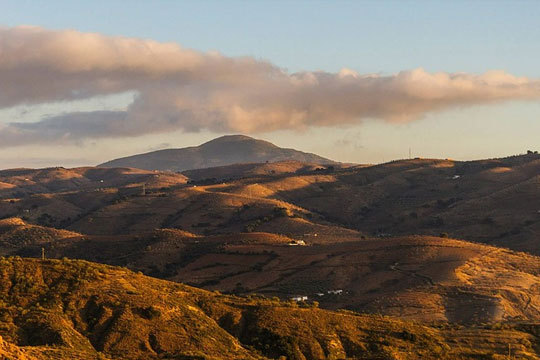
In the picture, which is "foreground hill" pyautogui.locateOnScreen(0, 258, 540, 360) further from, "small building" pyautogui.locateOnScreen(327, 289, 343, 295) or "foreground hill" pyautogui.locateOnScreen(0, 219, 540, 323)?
"small building" pyautogui.locateOnScreen(327, 289, 343, 295)

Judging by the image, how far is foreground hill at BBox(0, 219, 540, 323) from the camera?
14688 cm

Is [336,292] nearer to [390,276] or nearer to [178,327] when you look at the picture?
[390,276]

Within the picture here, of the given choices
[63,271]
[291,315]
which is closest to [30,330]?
[63,271]

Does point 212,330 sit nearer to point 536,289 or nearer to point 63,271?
point 63,271

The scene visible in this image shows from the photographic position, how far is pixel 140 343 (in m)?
79.6

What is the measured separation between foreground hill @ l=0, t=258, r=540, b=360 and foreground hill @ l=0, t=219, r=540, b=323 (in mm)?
43194

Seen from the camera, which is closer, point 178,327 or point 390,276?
point 178,327

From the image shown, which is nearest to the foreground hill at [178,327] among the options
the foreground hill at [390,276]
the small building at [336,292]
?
the foreground hill at [390,276]

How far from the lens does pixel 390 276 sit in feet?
550

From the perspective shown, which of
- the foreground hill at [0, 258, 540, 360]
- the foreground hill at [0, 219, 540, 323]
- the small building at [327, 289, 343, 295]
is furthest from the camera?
the small building at [327, 289, 343, 295]

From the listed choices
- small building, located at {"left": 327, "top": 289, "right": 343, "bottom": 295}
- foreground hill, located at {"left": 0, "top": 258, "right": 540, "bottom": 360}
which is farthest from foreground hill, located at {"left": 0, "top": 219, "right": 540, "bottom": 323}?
foreground hill, located at {"left": 0, "top": 258, "right": 540, "bottom": 360}

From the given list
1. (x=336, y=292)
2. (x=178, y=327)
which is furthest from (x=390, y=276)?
(x=178, y=327)

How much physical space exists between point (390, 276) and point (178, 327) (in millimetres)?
89153

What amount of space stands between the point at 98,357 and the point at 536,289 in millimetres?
116382
